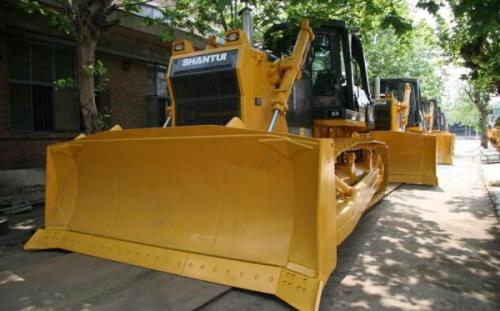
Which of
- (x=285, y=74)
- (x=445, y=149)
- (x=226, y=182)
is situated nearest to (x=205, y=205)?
(x=226, y=182)

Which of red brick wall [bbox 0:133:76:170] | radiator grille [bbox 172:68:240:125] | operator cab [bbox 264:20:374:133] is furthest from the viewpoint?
red brick wall [bbox 0:133:76:170]

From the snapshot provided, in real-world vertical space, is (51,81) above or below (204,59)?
above

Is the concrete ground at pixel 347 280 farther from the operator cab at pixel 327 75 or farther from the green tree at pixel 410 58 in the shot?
the green tree at pixel 410 58

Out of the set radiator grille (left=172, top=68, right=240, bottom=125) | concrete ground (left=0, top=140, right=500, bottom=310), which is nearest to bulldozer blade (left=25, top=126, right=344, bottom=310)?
concrete ground (left=0, top=140, right=500, bottom=310)

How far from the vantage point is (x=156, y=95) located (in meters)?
12.6

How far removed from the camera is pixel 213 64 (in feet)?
14.6

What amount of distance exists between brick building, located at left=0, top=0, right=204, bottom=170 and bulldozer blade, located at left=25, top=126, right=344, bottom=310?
5.08 meters

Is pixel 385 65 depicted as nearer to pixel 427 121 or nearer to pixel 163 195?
pixel 427 121

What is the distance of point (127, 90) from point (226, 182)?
872 cm

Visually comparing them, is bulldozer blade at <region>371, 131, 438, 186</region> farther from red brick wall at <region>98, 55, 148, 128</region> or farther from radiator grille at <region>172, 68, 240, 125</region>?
radiator grille at <region>172, 68, 240, 125</region>

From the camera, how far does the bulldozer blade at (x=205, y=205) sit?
3.22m

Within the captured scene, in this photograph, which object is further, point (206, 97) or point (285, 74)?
point (285, 74)

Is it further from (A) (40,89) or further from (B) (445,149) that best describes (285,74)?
(B) (445,149)

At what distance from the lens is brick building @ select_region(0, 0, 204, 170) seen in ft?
28.6
